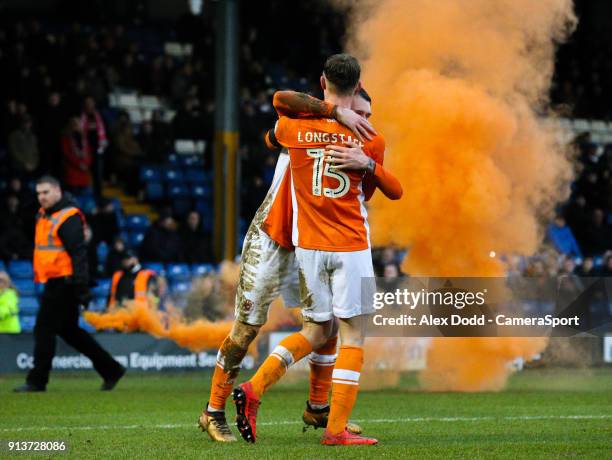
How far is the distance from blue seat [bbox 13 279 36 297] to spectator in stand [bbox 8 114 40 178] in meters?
2.40

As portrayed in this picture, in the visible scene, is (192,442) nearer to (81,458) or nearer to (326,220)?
(81,458)

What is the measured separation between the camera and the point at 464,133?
12609 mm

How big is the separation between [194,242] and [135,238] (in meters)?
1.48

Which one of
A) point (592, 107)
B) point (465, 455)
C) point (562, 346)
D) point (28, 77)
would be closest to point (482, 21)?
point (562, 346)

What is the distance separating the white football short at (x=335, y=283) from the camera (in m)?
7.41

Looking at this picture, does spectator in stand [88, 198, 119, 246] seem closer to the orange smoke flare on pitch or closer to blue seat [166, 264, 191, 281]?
blue seat [166, 264, 191, 281]

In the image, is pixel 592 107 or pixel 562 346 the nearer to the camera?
pixel 562 346

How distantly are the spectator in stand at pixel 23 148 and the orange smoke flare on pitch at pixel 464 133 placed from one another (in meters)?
8.95

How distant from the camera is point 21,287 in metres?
18.7

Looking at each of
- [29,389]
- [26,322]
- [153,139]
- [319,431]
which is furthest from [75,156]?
[319,431]

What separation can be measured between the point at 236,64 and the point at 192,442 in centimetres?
1211

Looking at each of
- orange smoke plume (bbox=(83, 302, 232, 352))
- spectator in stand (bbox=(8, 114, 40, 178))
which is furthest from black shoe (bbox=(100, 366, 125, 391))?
spectator in stand (bbox=(8, 114, 40, 178))

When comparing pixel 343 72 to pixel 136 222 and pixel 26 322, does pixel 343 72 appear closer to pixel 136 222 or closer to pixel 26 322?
pixel 26 322

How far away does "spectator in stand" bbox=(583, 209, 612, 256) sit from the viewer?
21938mm
